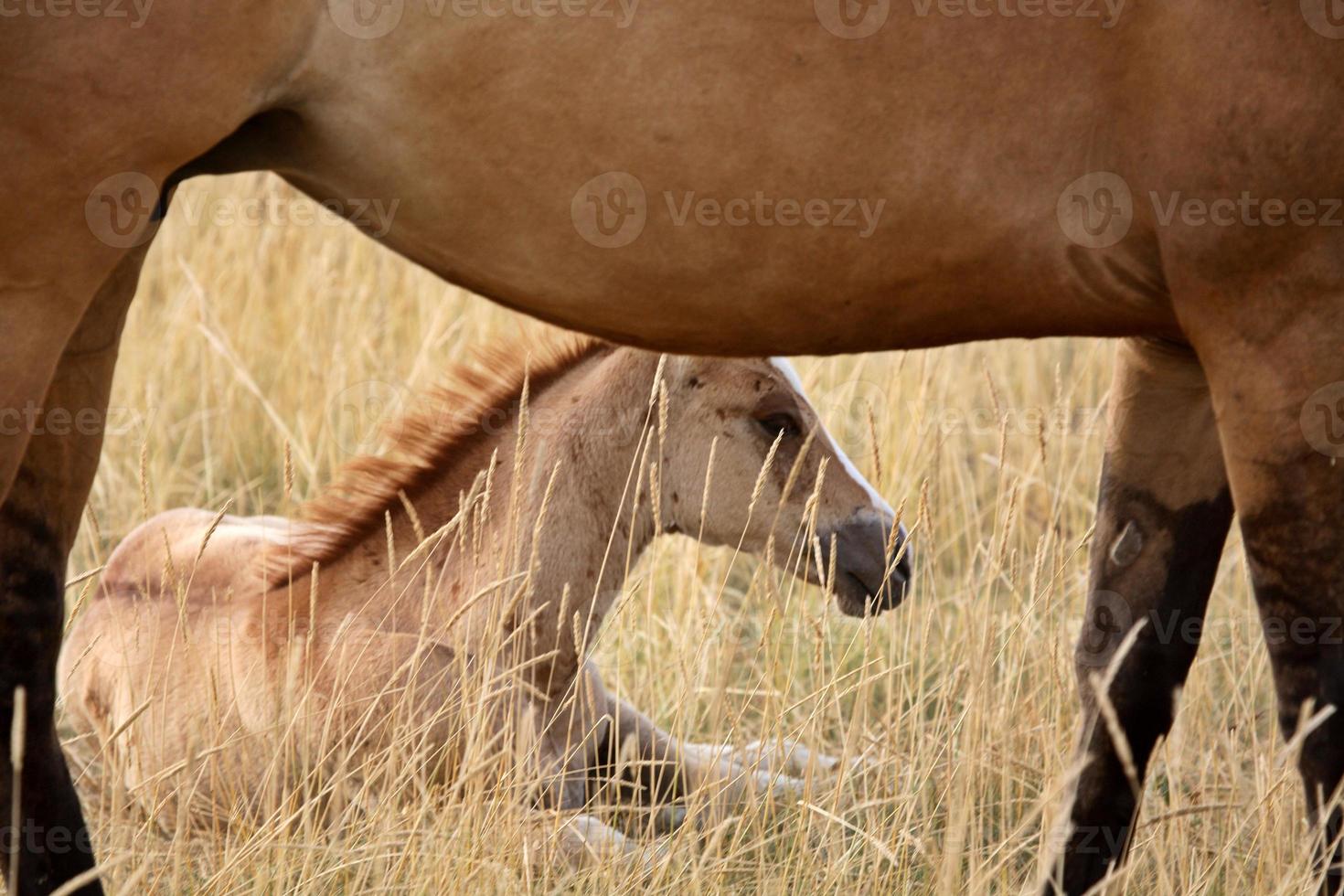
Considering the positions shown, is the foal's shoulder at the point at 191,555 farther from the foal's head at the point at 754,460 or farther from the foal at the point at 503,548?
the foal's head at the point at 754,460

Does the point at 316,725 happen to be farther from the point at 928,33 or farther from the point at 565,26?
the point at 928,33

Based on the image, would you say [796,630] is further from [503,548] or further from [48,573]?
[48,573]

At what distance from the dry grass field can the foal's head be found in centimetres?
14

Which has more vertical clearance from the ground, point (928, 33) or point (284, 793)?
point (928, 33)

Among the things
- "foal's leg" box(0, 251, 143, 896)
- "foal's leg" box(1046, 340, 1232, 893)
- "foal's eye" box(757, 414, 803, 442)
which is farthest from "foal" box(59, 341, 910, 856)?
"foal's leg" box(0, 251, 143, 896)

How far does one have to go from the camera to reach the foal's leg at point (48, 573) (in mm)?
2352

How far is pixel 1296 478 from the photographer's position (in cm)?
215

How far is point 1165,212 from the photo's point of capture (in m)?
2.12

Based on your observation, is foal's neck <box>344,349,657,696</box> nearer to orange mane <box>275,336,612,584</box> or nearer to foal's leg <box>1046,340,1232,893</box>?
orange mane <box>275,336,612,584</box>

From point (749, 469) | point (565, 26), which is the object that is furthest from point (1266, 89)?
point (749, 469)

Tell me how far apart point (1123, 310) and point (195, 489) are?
3.78 metres

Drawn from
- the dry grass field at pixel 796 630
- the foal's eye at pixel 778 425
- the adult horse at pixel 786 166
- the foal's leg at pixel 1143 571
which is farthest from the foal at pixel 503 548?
the adult horse at pixel 786 166

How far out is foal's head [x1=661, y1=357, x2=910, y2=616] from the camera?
11.6ft

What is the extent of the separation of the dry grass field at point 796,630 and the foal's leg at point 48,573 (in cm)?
12
